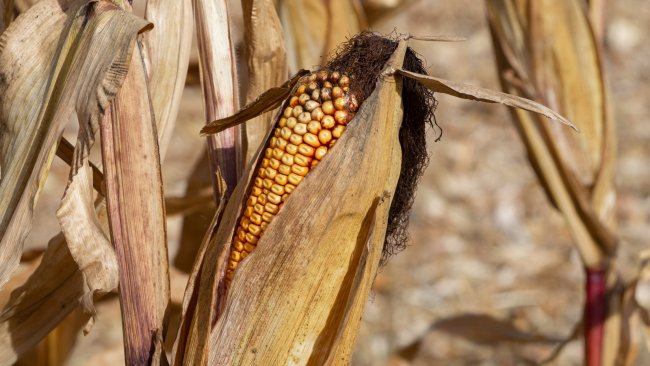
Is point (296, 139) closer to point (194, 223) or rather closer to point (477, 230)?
point (194, 223)

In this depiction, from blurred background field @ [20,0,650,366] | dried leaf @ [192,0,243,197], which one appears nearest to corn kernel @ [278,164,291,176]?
dried leaf @ [192,0,243,197]

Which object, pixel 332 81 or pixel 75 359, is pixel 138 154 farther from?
pixel 75 359

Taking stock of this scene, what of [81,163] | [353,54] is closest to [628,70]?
[353,54]

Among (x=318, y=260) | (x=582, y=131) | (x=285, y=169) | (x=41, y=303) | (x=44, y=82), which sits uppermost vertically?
(x=44, y=82)

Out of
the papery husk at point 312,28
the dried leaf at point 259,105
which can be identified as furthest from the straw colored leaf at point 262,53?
the papery husk at point 312,28

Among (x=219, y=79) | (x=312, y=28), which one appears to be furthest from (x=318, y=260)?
(x=312, y=28)

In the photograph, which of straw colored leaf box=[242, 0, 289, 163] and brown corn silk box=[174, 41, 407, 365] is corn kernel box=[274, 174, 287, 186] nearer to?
brown corn silk box=[174, 41, 407, 365]
